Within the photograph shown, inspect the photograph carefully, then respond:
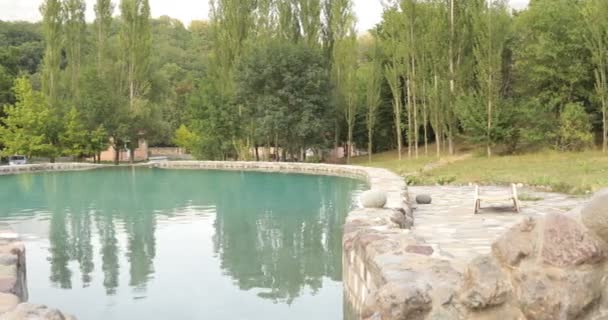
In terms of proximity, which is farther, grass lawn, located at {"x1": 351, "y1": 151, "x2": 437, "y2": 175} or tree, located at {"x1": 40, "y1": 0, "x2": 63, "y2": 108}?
tree, located at {"x1": 40, "y1": 0, "x2": 63, "y2": 108}

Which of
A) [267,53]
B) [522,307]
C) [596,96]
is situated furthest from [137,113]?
[522,307]

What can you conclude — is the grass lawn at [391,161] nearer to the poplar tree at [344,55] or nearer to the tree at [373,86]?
the tree at [373,86]

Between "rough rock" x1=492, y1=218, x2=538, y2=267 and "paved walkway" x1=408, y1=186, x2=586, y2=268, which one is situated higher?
"rough rock" x1=492, y1=218, x2=538, y2=267

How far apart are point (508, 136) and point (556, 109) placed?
3433 mm

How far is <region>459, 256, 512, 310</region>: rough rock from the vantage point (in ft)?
9.90

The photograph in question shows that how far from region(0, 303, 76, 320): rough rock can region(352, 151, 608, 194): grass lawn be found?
909cm

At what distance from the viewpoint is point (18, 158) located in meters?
31.5

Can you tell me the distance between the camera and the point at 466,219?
804cm

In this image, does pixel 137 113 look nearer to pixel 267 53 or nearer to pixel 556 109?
pixel 267 53

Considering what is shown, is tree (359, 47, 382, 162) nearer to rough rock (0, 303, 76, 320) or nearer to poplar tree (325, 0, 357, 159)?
poplar tree (325, 0, 357, 159)

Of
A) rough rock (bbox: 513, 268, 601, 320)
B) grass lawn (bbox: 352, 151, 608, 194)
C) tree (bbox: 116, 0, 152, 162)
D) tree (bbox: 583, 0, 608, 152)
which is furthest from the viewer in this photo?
tree (bbox: 116, 0, 152, 162)

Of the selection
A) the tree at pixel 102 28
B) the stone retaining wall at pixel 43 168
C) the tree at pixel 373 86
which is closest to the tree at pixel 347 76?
the tree at pixel 373 86

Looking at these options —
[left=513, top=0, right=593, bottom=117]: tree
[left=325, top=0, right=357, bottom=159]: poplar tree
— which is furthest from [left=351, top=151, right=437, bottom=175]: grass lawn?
[left=513, top=0, right=593, bottom=117]: tree

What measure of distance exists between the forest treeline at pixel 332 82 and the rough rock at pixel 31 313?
20.2 m
